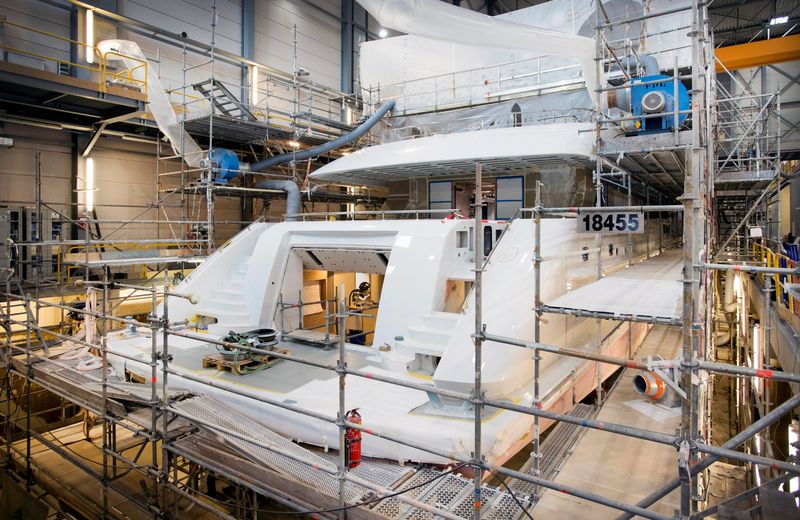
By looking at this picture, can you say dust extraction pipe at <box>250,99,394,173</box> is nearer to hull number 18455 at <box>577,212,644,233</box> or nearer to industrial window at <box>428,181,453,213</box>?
industrial window at <box>428,181,453,213</box>

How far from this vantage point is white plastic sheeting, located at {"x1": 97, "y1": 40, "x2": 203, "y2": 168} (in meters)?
11.1

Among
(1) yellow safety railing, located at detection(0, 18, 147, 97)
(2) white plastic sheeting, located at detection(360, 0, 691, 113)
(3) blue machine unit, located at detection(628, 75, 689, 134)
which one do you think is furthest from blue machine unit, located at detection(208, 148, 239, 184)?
(3) blue machine unit, located at detection(628, 75, 689, 134)

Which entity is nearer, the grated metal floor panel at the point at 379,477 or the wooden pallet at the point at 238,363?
the grated metal floor panel at the point at 379,477

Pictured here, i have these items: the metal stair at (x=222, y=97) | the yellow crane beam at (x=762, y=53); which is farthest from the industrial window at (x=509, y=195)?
the yellow crane beam at (x=762, y=53)

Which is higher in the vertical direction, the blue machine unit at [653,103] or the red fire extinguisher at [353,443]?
the blue machine unit at [653,103]

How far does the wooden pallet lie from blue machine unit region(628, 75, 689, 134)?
231 inches

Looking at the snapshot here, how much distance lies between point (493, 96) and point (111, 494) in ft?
34.5

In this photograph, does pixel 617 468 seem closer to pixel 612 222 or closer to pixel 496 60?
pixel 612 222

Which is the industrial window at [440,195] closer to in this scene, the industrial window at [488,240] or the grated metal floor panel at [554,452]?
the industrial window at [488,240]

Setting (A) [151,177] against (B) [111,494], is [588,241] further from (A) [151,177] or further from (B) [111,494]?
(A) [151,177]

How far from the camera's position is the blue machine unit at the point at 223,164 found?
11781 millimetres

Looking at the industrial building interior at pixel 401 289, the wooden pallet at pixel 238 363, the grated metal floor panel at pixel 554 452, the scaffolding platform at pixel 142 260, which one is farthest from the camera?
the scaffolding platform at pixel 142 260

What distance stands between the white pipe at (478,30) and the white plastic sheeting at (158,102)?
5.31 m

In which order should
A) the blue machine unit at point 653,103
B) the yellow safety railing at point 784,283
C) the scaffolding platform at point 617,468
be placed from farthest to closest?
1. the blue machine unit at point 653,103
2. the yellow safety railing at point 784,283
3. the scaffolding platform at point 617,468
